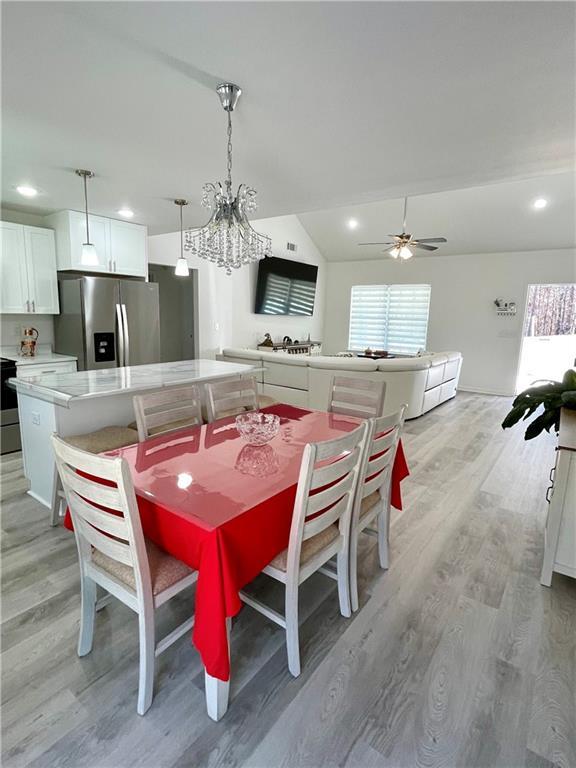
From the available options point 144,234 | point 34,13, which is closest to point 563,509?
point 34,13

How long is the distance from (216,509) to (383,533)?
1.21m

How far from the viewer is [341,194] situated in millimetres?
3242

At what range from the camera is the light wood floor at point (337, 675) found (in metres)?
1.25

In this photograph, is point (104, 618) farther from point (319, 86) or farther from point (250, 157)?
point (250, 157)

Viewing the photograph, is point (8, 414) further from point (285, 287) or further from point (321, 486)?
point (285, 287)

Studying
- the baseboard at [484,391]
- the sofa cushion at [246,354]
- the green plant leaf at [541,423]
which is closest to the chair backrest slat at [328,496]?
the green plant leaf at [541,423]

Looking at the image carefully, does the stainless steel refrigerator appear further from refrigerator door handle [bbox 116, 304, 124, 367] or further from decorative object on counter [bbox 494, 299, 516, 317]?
decorative object on counter [bbox 494, 299, 516, 317]

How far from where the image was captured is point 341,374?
4.79 metres

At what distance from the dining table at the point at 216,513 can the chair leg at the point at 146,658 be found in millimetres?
177

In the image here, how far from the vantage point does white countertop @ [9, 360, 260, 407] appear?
231 centimetres

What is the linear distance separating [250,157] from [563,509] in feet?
9.22

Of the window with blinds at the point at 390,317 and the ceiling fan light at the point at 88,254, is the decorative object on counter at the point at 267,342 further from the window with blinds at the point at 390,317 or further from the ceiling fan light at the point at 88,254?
the ceiling fan light at the point at 88,254

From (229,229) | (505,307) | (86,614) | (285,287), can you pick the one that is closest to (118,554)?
(86,614)

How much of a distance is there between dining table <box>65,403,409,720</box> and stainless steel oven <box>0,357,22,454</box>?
8.09 feet
